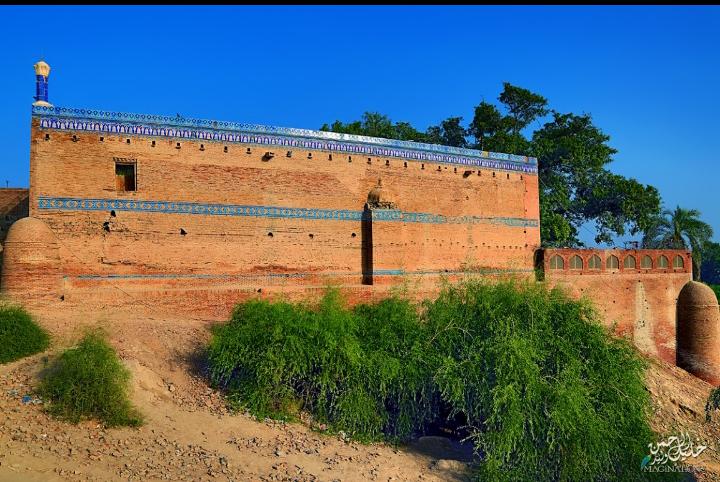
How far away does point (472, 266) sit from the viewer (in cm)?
1738

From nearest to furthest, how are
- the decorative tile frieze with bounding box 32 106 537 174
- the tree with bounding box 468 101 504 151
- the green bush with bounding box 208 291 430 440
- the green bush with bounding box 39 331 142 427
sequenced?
the green bush with bounding box 39 331 142 427 < the green bush with bounding box 208 291 430 440 < the decorative tile frieze with bounding box 32 106 537 174 < the tree with bounding box 468 101 504 151

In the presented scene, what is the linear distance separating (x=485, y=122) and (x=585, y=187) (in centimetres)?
517

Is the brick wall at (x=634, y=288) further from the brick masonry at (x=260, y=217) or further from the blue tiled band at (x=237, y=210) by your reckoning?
the blue tiled band at (x=237, y=210)

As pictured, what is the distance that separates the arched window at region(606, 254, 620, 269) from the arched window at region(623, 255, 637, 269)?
293mm

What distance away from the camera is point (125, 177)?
13.4 meters

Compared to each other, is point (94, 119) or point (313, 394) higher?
point (94, 119)

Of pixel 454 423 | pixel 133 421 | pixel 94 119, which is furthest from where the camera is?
pixel 94 119

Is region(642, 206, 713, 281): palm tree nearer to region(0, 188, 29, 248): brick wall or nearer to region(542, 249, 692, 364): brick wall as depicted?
region(542, 249, 692, 364): brick wall

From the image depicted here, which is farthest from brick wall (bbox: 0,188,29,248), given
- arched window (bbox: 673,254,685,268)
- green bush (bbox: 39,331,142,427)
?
arched window (bbox: 673,254,685,268)

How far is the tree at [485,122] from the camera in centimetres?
2608

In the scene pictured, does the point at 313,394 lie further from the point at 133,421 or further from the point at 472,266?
the point at 472,266

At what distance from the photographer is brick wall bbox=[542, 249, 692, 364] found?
18.9m

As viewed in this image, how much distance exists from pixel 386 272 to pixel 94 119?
790 cm

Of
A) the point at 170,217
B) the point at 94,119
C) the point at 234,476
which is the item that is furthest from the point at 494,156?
the point at 234,476
